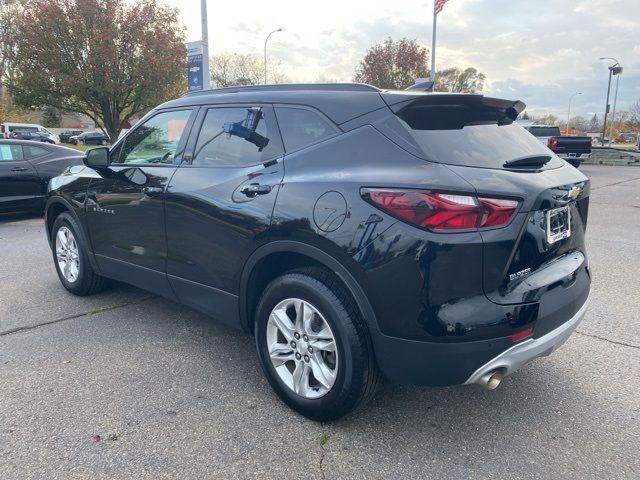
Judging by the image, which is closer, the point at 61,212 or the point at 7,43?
the point at 61,212

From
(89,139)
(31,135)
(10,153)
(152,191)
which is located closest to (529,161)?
(152,191)

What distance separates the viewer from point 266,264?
2936 mm

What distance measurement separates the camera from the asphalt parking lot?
2400mm

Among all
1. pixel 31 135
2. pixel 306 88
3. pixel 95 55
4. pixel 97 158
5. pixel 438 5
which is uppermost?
pixel 438 5

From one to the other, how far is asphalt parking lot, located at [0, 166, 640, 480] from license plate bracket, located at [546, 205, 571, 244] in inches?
39.5

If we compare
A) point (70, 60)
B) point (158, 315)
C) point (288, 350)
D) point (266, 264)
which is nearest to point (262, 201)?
point (266, 264)

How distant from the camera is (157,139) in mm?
3861

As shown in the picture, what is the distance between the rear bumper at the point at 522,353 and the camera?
230 centimetres

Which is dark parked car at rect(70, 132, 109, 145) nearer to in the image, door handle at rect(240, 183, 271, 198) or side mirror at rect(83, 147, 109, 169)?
side mirror at rect(83, 147, 109, 169)

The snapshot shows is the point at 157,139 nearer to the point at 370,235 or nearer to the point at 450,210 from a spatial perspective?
the point at 370,235

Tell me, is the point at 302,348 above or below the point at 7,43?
below

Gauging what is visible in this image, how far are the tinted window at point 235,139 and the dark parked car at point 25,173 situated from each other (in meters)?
6.90

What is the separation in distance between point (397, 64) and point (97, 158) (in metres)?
31.4

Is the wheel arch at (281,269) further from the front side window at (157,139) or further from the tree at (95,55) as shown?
the tree at (95,55)
